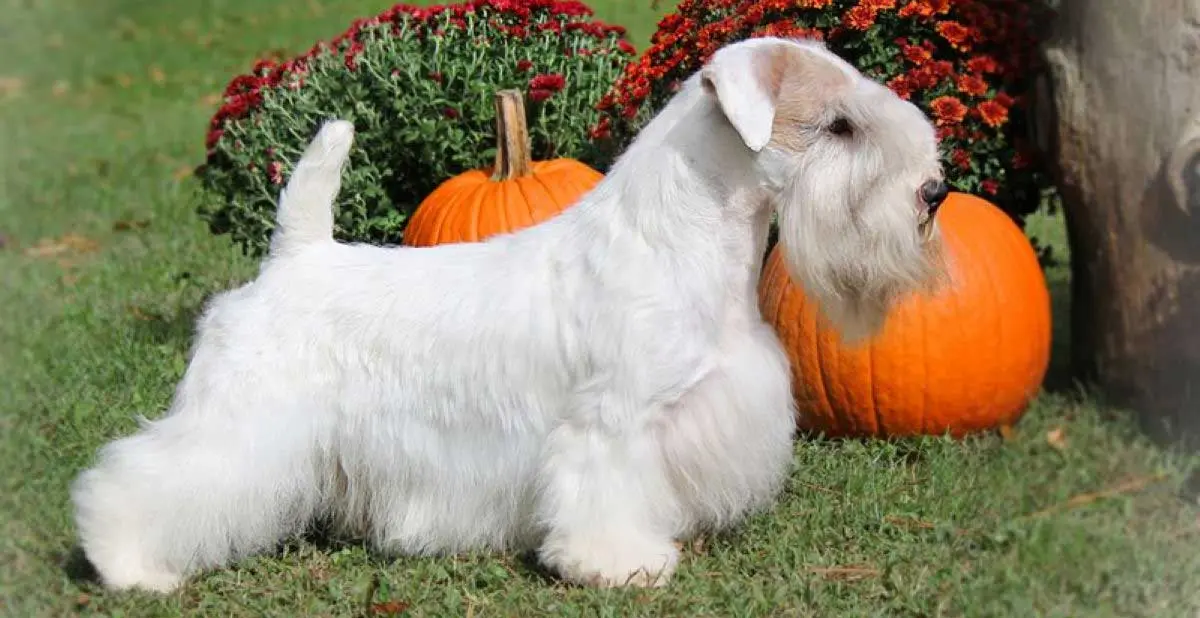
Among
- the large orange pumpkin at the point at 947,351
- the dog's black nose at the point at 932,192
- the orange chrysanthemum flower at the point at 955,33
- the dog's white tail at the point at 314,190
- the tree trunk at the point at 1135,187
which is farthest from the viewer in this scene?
the orange chrysanthemum flower at the point at 955,33

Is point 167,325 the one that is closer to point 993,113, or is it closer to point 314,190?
point 314,190

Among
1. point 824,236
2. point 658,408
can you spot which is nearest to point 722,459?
point 658,408

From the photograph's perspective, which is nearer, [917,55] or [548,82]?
[917,55]

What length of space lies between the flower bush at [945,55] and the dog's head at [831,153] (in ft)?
5.29

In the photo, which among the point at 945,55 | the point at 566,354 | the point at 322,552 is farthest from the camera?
the point at 945,55

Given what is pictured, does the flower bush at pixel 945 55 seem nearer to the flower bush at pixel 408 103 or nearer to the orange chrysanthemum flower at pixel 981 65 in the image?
the orange chrysanthemum flower at pixel 981 65

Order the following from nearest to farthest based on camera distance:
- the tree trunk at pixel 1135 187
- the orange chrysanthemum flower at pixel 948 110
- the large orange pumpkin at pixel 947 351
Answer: the tree trunk at pixel 1135 187 → the large orange pumpkin at pixel 947 351 → the orange chrysanthemum flower at pixel 948 110

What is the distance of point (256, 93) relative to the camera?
6289 millimetres

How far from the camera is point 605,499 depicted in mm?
3857

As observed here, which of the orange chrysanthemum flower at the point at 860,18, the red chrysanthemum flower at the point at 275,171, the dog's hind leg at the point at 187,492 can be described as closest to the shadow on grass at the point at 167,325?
the red chrysanthemum flower at the point at 275,171

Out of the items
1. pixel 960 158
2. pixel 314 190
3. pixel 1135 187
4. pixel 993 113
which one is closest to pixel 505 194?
pixel 314 190

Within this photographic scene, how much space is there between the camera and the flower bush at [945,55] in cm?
539

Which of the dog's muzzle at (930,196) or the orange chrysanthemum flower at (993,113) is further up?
the orange chrysanthemum flower at (993,113)

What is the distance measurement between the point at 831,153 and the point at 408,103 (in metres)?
2.83
